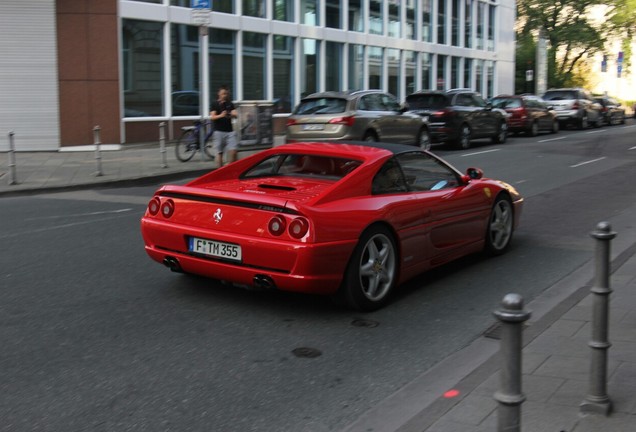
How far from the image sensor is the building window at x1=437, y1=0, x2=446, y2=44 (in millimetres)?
41125

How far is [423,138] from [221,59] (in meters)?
8.25

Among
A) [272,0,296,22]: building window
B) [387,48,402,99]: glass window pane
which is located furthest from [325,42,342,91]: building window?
[387,48,402,99]: glass window pane

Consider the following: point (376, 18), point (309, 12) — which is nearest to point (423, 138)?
point (309, 12)

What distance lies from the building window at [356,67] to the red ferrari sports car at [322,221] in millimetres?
26413

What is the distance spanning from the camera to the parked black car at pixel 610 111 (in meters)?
38.7

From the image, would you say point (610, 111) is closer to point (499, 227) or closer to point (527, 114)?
point (527, 114)

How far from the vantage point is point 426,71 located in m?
40.2

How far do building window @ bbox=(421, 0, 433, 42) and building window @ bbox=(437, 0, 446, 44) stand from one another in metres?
0.98

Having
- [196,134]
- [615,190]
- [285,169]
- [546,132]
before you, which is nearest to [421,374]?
[285,169]

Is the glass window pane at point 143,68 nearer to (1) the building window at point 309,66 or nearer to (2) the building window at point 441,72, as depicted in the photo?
(1) the building window at point 309,66

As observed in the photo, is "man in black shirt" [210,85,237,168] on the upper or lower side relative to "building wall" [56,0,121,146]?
lower

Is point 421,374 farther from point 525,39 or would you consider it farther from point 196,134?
point 525,39

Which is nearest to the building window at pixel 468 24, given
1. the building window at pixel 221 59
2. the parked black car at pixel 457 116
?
the parked black car at pixel 457 116

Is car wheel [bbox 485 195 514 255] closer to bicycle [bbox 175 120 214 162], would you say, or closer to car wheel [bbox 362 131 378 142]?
car wheel [bbox 362 131 378 142]
